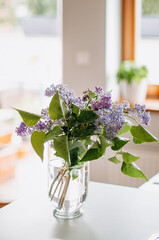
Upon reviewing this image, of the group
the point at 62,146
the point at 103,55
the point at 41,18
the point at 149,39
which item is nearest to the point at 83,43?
the point at 103,55

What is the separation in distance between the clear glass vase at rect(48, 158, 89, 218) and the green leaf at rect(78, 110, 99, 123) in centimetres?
17

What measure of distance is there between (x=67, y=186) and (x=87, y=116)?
0.79 ft

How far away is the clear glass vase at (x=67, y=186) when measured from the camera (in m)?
1.32

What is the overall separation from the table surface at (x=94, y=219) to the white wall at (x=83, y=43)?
1484 mm

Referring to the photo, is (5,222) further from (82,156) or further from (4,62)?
(4,62)

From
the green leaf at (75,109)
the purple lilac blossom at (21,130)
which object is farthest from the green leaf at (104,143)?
the purple lilac blossom at (21,130)

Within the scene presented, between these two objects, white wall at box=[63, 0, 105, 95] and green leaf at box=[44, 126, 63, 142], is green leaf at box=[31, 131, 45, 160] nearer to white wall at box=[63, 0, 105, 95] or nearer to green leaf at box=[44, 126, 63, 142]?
green leaf at box=[44, 126, 63, 142]

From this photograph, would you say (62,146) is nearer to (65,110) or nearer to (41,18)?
(65,110)

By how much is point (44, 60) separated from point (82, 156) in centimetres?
388

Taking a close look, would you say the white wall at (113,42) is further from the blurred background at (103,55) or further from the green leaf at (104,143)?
the green leaf at (104,143)

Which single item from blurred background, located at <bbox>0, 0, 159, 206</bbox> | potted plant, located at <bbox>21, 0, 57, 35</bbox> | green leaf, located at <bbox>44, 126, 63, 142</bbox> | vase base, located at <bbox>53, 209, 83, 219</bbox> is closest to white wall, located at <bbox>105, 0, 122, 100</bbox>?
blurred background, located at <bbox>0, 0, 159, 206</bbox>

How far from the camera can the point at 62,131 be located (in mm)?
1254

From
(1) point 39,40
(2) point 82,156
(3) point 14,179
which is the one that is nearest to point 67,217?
(2) point 82,156

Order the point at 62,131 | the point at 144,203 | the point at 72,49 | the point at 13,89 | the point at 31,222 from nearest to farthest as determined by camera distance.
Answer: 1. the point at 62,131
2. the point at 31,222
3. the point at 144,203
4. the point at 72,49
5. the point at 13,89
